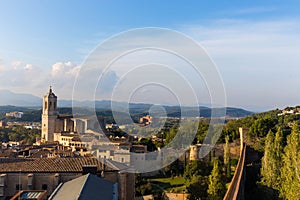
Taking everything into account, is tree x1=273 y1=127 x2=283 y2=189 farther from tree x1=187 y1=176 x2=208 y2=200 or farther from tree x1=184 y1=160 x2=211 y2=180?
tree x1=184 y1=160 x2=211 y2=180

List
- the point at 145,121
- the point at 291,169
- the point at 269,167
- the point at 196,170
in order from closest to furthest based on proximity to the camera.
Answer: the point at 291,169 < the point at 269,167 < the point at 145,121 < the point at 196,170

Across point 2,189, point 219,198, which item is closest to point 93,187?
point 2,189

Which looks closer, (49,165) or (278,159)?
(49,165)

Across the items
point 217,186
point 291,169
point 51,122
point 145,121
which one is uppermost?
point 145,121

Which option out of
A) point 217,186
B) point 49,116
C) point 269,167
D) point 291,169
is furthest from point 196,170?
point 49,116

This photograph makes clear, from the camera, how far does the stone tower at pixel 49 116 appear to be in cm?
2923

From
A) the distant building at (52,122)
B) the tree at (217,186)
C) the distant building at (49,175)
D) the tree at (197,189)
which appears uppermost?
the distant building at (52,122)

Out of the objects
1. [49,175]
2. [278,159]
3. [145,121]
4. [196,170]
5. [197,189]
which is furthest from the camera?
[196,170]

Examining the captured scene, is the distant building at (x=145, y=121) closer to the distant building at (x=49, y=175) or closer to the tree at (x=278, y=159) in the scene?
the distant building at (x=49, y=175)

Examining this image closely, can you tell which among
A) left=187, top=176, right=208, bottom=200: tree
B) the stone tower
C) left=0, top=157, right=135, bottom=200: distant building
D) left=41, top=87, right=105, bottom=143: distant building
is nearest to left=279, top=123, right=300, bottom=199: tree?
left=187, top=176, right=208, bottom=200: tree

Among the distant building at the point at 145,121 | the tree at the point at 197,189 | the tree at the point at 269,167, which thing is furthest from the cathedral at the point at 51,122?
the tree at the point at 269,167

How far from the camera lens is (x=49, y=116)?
96.4 feet

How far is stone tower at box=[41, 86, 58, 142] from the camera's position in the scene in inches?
1151

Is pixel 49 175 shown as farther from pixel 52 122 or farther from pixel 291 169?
pixel 52 122
